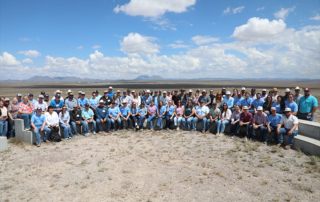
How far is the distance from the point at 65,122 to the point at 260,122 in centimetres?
910

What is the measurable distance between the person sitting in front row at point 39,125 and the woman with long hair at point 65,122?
0.67m

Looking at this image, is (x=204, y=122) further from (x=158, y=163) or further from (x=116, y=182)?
(x=116, y=182)

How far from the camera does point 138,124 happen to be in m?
11.1

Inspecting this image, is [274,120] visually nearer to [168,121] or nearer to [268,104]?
[268,104]

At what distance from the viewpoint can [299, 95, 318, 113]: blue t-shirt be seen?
8.09m

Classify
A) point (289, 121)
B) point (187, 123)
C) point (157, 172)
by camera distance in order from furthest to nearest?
point (187, 123)
point (289, 121)
point (157, 172)

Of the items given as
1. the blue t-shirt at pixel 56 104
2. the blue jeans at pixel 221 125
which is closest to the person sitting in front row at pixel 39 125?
the blue t-shirt at pixel 56 104

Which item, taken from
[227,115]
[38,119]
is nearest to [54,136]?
[38,119]

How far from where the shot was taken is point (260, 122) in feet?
28.1

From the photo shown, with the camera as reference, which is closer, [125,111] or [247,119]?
[247,119]

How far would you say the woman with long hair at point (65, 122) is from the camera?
9151 millimetres

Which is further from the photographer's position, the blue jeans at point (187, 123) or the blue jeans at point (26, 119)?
the blue jeans at point (187, 123)

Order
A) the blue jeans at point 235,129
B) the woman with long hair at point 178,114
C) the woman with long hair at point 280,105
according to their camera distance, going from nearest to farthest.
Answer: the woman with long hair at point 280,105
the blue jeans at point 235,129
the woman with long hair at point 178,114

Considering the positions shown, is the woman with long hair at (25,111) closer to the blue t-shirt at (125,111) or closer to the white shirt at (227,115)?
the blue t-shirt at (125,111)
